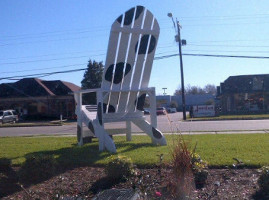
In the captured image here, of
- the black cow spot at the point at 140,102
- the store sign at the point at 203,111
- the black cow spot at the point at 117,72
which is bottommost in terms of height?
the store sign at the point at 203,111

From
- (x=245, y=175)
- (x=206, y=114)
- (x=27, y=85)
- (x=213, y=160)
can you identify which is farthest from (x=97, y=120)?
(x=27, y=85)

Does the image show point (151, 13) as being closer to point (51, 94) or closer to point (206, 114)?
point (206, 114)

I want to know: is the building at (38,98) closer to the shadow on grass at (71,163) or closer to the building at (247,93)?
the building at (247,93)

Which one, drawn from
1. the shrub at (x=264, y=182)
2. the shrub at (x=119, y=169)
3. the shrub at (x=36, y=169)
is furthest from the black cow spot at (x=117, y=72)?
the shrub at (x=264, y=182)

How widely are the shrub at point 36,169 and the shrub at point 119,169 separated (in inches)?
51.8

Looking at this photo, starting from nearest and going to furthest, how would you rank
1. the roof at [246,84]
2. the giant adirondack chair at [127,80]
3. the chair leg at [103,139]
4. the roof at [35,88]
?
the chair leg at [103,139] → the giant adirondack chair at [127,80] → the roof at [246,84] → the roof at [35,88]

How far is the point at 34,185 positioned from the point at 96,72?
43671mm

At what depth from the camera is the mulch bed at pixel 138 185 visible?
611 centimetres

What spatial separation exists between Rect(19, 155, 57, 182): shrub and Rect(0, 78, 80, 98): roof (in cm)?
4344

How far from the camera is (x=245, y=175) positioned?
7.41m

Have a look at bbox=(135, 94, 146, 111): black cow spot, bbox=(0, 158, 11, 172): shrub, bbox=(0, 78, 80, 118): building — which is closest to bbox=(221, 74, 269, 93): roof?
bbox=(0, 78, 80, 118): building

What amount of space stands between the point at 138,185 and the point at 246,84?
4699 cm

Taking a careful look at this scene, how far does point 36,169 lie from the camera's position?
7.51 meters

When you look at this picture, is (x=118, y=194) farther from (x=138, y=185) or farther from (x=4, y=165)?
(x=4, y=165)
